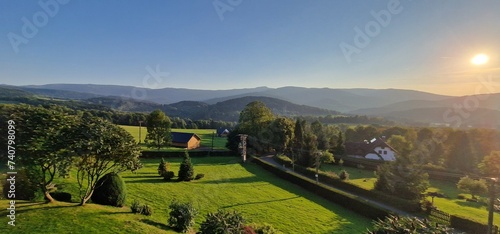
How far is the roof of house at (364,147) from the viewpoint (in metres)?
63.1

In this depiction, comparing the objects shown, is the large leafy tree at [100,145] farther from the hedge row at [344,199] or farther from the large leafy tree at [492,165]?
the large leafy tree at [492,165]

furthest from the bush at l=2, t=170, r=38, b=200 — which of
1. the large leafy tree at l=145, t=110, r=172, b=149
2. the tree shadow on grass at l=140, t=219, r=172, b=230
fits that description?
the large leafy tree at l=145, t=110, r=172, b=149

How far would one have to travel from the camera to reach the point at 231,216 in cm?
1373

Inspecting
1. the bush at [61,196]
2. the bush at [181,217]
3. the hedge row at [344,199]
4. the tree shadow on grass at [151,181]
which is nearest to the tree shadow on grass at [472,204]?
the hedge row at [344,199]

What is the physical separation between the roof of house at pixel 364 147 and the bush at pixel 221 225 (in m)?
57.8

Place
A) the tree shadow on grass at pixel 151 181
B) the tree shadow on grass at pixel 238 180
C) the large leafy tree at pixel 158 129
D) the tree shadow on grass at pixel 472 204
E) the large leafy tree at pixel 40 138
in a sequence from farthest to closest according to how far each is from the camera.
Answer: the large leafy tree at pixel 158 129 < the tree shadow on grass at pixel 238 180 < the tree shadow on grass at pixel 472 204 < the tree shadow on grass at pixel 151 181 < the large leafy tree at pixel 40 138

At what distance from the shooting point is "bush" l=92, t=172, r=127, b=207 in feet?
52.6

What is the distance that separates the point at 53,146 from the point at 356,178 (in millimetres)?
41222

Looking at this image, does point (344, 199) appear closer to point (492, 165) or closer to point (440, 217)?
point (440, 217)

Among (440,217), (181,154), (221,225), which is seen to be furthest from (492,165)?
(181,154)

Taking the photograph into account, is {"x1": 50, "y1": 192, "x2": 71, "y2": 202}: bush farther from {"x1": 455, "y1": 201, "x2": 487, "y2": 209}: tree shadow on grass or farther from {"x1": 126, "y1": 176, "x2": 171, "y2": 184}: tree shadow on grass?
{"x1": 455, "y1": 201, "x2": 487, "y2": 209}: tree shadow on grass

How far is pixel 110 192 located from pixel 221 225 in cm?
788

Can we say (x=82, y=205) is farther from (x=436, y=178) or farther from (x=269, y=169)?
(x=436, y=178)

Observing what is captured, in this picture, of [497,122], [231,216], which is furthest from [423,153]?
[497,122]
